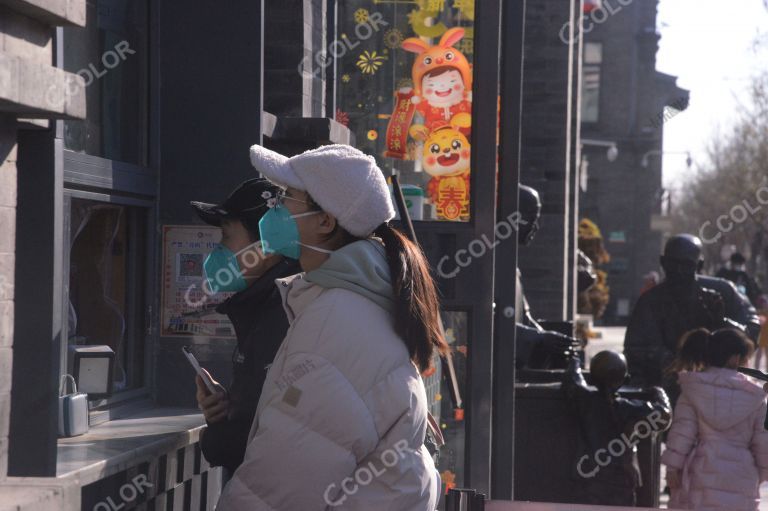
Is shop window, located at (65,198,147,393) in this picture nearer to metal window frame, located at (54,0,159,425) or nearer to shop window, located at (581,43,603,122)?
metal window frame, located at (54,0,159,425)

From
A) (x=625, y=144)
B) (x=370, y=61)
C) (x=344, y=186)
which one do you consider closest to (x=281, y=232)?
(x=344, y=186)

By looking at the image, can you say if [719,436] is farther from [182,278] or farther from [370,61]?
[182,278]

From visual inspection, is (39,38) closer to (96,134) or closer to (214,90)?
(96,134)

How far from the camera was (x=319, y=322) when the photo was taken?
2900 millimetres

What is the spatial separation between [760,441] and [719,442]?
0.73 ft

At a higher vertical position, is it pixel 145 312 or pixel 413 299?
pixel 413 299

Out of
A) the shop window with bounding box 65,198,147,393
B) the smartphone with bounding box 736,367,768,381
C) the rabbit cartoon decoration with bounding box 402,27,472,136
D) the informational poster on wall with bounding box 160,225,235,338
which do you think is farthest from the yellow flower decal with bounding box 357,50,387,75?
the smartphone with bounding box 736,367,768,381

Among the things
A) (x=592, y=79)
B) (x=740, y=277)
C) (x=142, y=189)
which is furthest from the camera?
(x=592, y=79)

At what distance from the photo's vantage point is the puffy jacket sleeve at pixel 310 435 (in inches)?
111

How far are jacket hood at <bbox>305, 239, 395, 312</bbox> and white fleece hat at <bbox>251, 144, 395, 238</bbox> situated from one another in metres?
0.10

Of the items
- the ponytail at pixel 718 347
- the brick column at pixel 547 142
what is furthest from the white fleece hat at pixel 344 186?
the brick column at pixel 547 142

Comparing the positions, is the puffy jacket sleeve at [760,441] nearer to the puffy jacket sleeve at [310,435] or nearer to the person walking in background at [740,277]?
the puffy jacket sleeve at [310,435]

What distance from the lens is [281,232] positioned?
10.6 ft

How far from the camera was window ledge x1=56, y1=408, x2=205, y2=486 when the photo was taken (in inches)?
143
